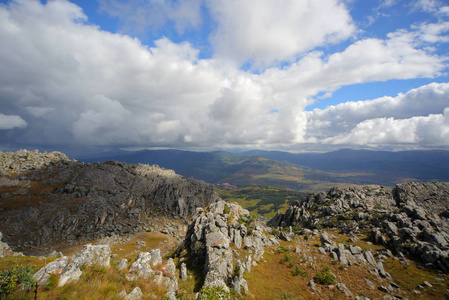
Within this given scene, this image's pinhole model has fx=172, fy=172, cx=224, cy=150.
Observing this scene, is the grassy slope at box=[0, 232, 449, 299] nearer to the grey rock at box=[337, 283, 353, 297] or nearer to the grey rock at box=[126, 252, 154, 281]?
the grey rock at box=[337, 283, 353, 297]

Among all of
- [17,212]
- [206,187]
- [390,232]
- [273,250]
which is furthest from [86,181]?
[390,232]

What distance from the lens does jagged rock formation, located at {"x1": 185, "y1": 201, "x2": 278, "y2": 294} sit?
2639cm

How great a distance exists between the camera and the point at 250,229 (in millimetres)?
41062

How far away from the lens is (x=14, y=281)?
11.2 meters

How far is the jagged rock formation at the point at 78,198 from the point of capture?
63.7 metres

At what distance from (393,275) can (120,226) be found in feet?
308

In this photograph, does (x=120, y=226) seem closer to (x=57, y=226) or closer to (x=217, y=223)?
(x=57, y=226)

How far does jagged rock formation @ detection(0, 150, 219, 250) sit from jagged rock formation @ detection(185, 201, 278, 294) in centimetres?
5986

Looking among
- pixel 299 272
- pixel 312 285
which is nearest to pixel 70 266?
pixel 312 285

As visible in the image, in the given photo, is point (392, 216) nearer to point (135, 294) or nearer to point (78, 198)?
point (135, 294)

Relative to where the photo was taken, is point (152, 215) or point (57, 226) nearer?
point (57, 226)

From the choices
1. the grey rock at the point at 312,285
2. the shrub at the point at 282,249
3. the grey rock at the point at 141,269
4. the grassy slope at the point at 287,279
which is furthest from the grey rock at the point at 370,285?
the grey rock at the point at 141,269

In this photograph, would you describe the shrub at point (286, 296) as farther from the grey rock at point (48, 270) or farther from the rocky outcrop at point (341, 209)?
the rocky outcrop at point (341, 209)

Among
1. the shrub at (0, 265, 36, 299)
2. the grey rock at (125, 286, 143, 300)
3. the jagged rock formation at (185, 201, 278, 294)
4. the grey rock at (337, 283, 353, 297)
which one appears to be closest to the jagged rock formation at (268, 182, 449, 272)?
the grey rock at (337, 283, 353, 297)
